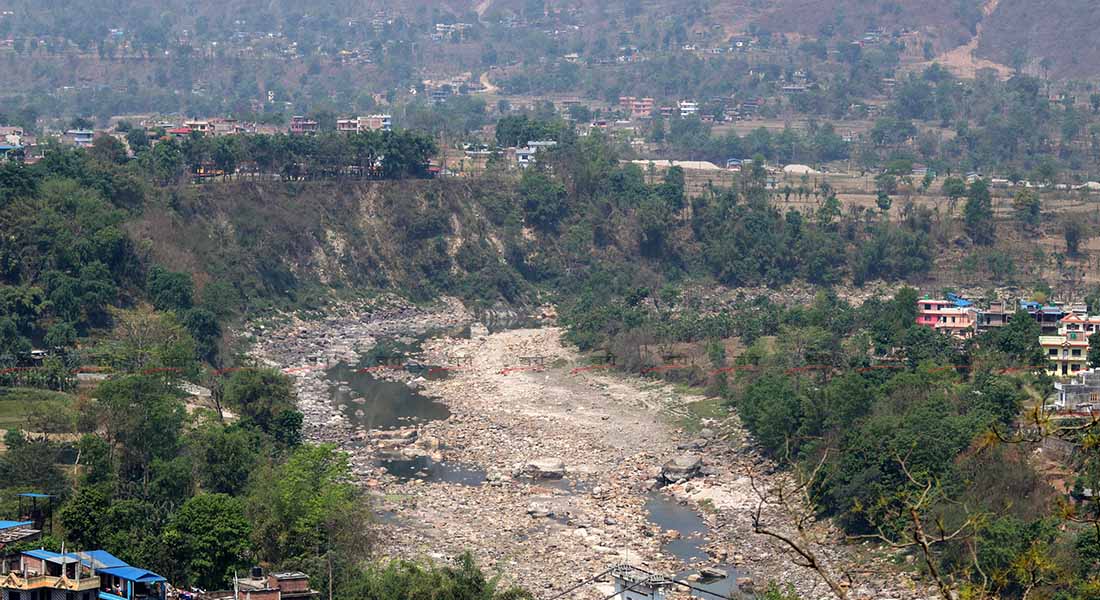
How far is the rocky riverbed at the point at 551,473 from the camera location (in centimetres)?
2494

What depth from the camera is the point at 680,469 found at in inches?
1184

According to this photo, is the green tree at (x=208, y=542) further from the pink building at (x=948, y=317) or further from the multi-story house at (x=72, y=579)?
the pink building at (x=948, y=317)

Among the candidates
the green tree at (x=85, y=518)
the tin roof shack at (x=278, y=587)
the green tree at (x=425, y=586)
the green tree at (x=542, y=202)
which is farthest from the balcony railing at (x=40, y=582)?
the green tree at (x=542, y=202)

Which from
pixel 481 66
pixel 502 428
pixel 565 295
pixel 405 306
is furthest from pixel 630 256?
pixel 481 66

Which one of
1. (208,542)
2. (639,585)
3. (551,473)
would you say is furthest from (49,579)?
(551,473)

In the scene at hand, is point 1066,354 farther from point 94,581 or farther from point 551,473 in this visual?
point 94,581

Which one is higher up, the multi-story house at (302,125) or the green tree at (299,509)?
the green tree at (299,509)

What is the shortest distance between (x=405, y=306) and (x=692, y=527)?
2639cm

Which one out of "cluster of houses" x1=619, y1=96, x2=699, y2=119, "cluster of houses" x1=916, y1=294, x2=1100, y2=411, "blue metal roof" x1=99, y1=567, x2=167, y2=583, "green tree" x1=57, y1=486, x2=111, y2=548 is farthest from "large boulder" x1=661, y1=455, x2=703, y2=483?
"cluster of houses" x1=619, y1=96, x2=699, y2=119

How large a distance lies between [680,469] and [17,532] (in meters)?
13.0

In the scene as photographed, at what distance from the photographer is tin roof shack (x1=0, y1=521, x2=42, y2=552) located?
2050cm

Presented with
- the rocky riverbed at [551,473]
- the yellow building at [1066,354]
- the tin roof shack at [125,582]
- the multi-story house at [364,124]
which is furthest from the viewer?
the multi-story house at [364,124]

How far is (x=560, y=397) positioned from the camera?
38.0 metres

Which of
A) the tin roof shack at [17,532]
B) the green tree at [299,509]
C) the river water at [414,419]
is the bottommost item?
the river water at [414,419]
